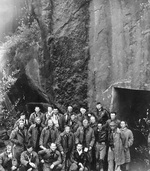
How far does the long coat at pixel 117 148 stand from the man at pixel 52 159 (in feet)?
4.79

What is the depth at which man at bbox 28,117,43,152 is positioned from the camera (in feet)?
29.6

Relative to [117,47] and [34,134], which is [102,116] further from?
[117,47]

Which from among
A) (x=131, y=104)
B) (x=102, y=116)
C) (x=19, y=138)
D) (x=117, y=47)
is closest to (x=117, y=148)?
(x=102, y=116)

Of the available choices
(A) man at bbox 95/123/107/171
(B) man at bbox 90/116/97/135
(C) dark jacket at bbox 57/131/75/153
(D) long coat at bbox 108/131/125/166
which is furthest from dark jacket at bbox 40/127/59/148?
(D) long coat at bbox 108/131/125/166

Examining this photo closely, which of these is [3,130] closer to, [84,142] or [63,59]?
[63,59]

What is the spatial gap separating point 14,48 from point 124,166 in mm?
6535

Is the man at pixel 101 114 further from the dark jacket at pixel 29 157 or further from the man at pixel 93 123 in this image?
the dark jacket at pixel 29 157

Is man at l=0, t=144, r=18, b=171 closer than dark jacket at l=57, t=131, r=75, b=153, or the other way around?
man at l=0, t=144, r=18, b=171

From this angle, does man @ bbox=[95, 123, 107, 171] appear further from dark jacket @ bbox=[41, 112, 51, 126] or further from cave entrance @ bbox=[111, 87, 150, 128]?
cave entrance @ bbox=[111, 87, 150, 128]

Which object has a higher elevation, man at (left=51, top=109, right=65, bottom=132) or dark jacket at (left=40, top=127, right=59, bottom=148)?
man at (left=51, top=109, right=65, bottom=132)

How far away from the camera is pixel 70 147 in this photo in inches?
344

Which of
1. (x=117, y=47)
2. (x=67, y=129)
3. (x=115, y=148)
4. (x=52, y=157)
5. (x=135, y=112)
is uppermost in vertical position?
(x=117, y=47)

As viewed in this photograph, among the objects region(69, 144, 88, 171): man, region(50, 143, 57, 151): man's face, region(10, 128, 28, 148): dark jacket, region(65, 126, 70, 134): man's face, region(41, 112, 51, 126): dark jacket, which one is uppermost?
region(41, 112, 51, 126): dark jacket

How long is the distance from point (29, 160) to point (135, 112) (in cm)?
468
